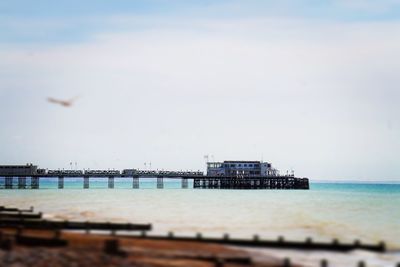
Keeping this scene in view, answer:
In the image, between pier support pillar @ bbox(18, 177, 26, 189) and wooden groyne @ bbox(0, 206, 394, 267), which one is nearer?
wooden groyne @ bbox(0, 206, 394, 267)

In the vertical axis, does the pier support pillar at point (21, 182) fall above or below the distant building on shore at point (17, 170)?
below

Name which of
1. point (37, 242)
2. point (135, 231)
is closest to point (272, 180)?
point (135, 231)

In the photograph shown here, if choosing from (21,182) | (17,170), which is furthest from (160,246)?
(21,182)

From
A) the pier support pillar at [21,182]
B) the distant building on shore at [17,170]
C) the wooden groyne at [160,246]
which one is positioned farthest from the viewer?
the pier support pillar at [21,182]

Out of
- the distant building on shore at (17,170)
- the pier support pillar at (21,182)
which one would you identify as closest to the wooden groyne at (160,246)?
the distant building on shore at (17,170)

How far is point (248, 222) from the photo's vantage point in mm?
61906

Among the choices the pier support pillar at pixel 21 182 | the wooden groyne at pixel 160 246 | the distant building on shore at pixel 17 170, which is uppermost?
the distant building on shore at pixel 17 170

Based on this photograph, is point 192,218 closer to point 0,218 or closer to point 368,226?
point 368,226

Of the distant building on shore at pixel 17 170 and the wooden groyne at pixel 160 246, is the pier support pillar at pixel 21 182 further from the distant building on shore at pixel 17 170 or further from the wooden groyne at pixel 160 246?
the wooden groyne at pixel 160 246

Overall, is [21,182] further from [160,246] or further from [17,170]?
[160,246]

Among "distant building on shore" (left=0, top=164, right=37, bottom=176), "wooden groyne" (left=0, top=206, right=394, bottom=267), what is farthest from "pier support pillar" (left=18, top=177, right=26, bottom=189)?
"wooden groyne" (left=0, top=206, right=394, bottom=267)

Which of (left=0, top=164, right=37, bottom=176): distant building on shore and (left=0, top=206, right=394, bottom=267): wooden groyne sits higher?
(left=0, top=164, right=37, bottom=176): distant building on shore

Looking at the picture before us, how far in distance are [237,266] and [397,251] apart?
14377mm

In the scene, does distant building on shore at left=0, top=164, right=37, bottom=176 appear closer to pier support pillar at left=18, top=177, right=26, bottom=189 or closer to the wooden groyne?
pier support pillar at left=18, top=177, right=26, bottom=189
